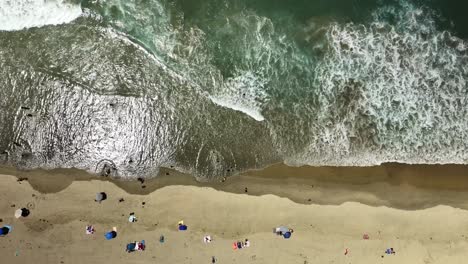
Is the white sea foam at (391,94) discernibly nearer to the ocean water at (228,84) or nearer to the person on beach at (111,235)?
the ocean water at (228,84)

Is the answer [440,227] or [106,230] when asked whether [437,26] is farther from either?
[106,230]

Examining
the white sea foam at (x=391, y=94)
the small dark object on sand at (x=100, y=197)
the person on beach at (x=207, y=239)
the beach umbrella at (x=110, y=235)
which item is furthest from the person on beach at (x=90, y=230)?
the white sea foam at (x=391, y=94)

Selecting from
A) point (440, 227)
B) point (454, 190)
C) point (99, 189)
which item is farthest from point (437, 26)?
point (99, 189)

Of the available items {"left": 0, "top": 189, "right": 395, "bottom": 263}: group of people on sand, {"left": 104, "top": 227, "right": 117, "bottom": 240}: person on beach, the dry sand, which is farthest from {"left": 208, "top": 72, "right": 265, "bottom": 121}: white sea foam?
{"left": 104, "top": 227, "right": 117, "bottom": 240}: person on beach

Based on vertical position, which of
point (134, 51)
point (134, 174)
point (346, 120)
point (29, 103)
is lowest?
point (134, 174)

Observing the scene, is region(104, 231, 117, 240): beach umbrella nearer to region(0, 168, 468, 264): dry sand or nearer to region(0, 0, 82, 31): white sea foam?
region(0, 168, 468, 264): dry sand

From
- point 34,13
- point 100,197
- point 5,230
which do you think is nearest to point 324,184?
point 100,197
